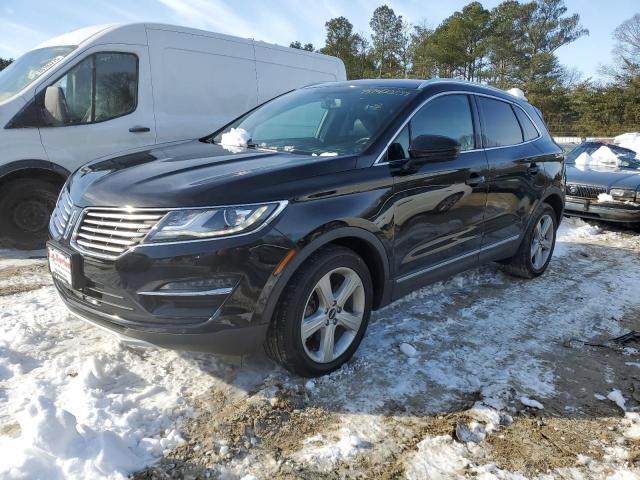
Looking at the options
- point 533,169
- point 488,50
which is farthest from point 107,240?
point 488,50

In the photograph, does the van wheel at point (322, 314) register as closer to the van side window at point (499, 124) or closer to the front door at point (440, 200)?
the front door at point (440, 200)

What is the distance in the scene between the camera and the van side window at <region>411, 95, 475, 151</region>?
11.3 feet

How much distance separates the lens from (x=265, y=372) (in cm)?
296

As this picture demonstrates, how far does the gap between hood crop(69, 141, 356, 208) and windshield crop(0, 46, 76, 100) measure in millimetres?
2769

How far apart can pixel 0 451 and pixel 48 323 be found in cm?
140

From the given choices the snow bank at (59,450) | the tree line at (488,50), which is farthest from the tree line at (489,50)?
the snow bank at (59,450)

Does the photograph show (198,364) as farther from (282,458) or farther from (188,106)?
(188,106)

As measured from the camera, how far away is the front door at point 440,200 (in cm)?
322

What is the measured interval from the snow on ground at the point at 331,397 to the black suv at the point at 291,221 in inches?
13.4

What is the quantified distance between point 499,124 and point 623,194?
450cm

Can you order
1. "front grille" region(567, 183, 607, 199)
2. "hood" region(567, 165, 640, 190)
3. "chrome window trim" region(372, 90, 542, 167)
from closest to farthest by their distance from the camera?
1. "chrome window trim" region(372, 90, 542, 167)
2. "hood" region(567, 165, 640, 190)
3. "front grille" region(567, 183, 607, 199)

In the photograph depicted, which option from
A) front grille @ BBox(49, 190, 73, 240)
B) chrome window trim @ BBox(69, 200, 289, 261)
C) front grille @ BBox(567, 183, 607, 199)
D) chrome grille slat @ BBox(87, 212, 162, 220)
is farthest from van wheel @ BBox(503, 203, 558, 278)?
front grille @ BBox(49, 190, 73, 240)

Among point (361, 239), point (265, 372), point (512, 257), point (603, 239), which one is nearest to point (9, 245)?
point (265, 372)

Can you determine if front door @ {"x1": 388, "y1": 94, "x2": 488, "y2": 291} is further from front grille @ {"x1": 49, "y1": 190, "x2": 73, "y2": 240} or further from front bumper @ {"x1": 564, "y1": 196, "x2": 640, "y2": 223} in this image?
front bumper @ {"x1": 564, "y1": 196, "x2": 640, "y2": 223}
